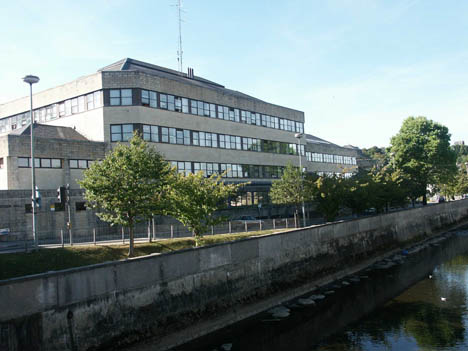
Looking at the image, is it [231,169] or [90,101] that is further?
[231,169]

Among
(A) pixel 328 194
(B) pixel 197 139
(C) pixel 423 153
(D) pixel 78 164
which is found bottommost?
(A) pixel 328 194

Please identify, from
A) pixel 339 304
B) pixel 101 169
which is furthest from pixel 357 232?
pixel 101 169

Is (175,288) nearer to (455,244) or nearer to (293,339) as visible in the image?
(293,339)

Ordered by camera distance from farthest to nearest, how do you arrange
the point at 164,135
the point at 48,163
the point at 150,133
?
the point at 164,135, the point at 150,133, the point at 48,163

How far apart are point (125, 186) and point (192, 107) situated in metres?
25.9

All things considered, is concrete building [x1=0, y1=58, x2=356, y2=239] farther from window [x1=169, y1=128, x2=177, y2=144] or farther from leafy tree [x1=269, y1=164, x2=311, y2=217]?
leafy tree [x1=269, y1=164, x2=311, y2=217]

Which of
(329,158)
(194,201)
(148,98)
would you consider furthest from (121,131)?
(329,158)

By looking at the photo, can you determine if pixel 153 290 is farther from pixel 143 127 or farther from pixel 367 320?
pixel 143 127

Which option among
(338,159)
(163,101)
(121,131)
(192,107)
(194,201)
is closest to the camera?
(194,201)

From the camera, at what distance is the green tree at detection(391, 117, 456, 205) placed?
219 feet

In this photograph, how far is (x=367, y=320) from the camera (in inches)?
835

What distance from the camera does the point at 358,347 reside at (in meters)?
17.5

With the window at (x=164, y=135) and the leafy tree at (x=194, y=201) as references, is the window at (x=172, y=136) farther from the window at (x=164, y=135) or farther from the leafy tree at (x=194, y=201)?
the leafy tree at (x=194, y=201)

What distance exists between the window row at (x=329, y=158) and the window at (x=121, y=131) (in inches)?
1458
